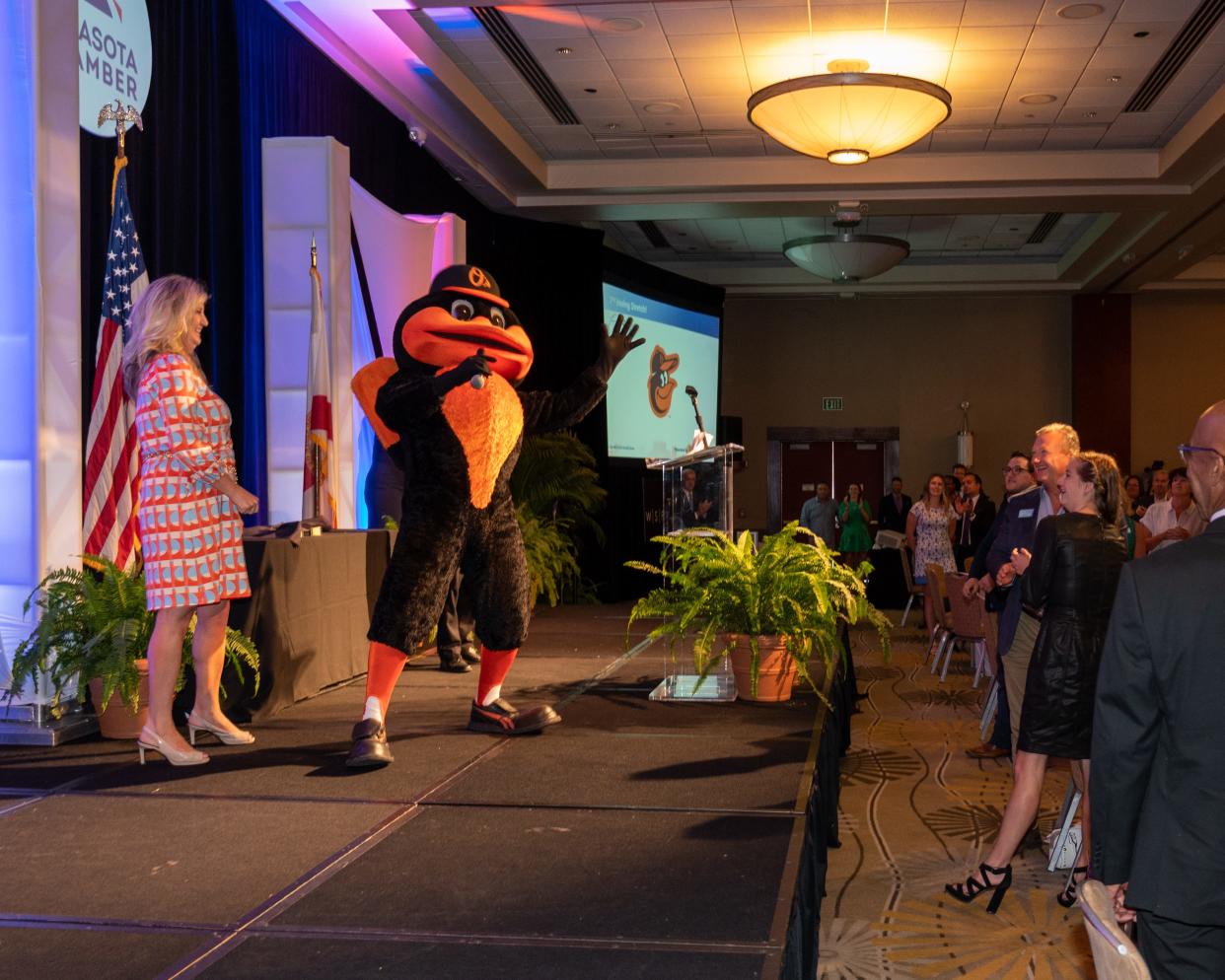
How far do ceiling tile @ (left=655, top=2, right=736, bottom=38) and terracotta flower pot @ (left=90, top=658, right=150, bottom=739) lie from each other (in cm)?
518

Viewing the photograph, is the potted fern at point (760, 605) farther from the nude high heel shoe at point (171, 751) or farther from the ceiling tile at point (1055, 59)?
the ceiling tile at point (1055, 59)

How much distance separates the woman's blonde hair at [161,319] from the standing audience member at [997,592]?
3.00m

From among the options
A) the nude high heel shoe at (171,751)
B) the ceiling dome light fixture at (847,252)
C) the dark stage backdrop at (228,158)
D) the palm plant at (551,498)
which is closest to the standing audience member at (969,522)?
the ceiling dome light fixture at (847,252)

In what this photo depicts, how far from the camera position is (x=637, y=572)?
1327 centimetres

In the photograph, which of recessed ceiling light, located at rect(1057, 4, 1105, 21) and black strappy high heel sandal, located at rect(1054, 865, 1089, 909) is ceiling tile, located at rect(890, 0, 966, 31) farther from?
black strappy high heel sandal, located at rect(1054, 865, 1089, 909)

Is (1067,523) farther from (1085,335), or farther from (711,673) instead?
(1085,335)

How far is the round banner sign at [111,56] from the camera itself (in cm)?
518

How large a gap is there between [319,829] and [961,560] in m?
8.83

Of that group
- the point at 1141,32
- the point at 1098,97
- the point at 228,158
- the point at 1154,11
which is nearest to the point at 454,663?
the point at 228,158

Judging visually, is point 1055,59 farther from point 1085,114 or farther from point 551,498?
point 551,498

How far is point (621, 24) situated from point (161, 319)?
474 centimetres

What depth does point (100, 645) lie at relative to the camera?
4.09 metres

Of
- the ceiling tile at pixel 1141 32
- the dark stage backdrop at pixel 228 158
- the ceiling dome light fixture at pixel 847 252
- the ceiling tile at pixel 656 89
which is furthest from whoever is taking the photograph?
the ceiling dome light fixture at pixel 847 252

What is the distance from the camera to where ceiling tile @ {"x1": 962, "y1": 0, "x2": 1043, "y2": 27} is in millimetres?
7270
